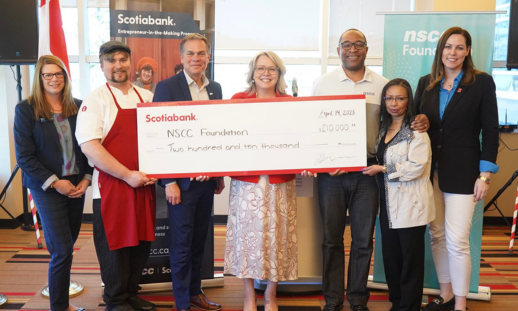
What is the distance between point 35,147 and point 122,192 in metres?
0.56

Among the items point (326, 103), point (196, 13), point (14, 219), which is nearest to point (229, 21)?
point (196, 13)

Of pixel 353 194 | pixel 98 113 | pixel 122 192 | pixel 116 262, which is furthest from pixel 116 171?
pixel 353 194

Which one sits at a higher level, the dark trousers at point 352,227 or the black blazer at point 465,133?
the black blazer at point 465,133

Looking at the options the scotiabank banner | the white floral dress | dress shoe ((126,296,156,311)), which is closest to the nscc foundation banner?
the white floral dress

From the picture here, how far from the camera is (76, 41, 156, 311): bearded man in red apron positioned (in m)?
2.69

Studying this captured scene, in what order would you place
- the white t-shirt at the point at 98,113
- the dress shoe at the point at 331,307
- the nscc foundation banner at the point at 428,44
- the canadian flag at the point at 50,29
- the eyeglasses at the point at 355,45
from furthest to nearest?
the canadian flag at the point at 50,29 → the nscc foundation banner at the point at 428,44 → the dress shoe at the point at 331,307 → the eyeglasses at the point at 355,45 → the white t-shirt at the point at 98,113

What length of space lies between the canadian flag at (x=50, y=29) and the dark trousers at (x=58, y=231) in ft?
4.88

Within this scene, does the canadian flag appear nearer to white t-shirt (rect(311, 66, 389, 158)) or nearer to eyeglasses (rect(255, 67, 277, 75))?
eyeglasses (rect(255, 67, 277, 75))

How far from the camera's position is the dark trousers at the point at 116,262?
2834 millimetres

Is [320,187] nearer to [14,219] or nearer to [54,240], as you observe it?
[54,240]

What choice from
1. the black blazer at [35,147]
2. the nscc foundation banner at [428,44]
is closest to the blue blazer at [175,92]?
the black blazer at [35,147]

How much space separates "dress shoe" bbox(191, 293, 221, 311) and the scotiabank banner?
A: 1817 millimetres

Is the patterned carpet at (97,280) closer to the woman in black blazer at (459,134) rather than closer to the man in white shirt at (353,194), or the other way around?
the man in white shirt at (353,194)

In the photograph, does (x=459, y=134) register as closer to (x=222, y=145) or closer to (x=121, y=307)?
(x=222, y=145)
